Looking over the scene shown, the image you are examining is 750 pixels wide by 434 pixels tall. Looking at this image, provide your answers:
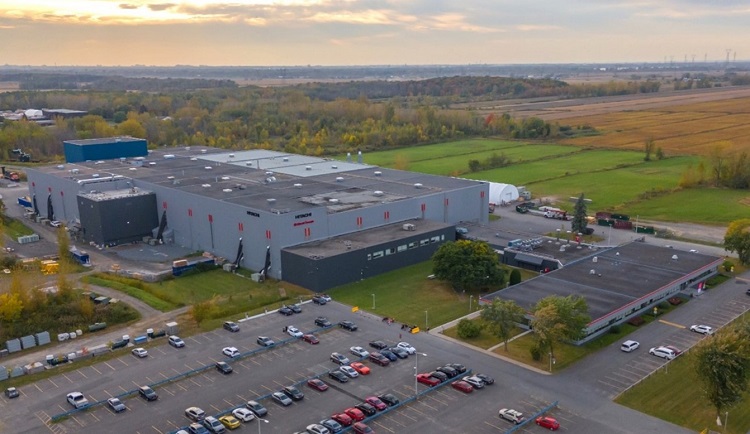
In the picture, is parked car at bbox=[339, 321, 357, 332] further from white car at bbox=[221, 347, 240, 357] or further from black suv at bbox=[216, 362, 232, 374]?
black suv at bbox=[216, 362, 232, 374]

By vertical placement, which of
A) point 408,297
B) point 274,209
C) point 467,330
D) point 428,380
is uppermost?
point 274,209

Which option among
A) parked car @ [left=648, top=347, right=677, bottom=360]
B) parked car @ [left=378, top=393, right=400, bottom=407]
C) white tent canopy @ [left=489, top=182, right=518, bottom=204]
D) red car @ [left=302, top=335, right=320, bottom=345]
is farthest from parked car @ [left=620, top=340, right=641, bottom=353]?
white tent canopy @ [left=489, top=182, right=518, bottom=204]

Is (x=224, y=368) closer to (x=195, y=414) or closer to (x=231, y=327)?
(x=195, y=414)

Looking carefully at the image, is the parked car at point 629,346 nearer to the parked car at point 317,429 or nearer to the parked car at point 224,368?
the parked car at point 317,429

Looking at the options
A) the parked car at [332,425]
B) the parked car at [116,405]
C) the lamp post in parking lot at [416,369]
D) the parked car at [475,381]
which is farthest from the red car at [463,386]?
the parked car at [116,405]

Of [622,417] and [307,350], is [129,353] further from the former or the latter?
[622,417]

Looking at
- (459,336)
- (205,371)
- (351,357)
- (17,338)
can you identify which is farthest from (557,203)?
(17,338)

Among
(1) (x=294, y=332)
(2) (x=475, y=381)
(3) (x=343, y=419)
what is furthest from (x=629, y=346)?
(1) (x=294, y=332)

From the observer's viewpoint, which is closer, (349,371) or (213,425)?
(213,425)
